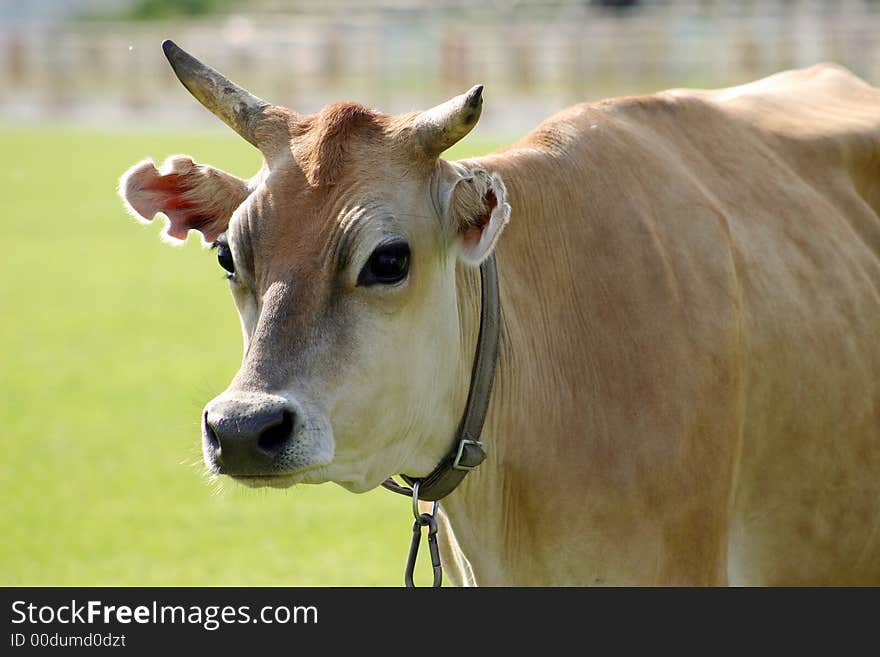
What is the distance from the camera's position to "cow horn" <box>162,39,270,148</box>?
14.5ft

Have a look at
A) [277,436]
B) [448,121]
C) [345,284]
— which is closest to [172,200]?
[345,284]

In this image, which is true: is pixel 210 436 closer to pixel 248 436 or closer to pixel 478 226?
pixel 248 436

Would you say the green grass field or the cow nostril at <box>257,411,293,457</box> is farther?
the green grass field

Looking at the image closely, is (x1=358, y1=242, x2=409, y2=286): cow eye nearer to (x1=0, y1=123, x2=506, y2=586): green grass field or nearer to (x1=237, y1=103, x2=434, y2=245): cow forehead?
(x1=237, y1=103, x2=434, y2=245): cow forehead

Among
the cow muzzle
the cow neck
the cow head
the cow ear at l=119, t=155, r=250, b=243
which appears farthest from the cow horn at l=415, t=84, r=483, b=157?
the cow muzzle

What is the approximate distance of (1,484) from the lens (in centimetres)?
998

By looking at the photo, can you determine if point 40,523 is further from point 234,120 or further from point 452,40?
point 452,40

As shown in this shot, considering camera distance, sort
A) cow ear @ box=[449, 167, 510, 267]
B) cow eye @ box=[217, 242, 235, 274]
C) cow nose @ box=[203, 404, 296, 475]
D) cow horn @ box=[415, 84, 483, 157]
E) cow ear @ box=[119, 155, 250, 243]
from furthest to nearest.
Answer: cow ear @ box=[119, 155, 250, 243] → cow eye @ box=[217, 242, 235, 274] → cow ear @ box=[449, 167, 510, 267] → cow horn @ box=[415, 84, 483, 157] → cow nose @ box=[203, 404, 296, 475]

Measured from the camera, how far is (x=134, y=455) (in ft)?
35.6

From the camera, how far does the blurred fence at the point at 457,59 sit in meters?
36.9

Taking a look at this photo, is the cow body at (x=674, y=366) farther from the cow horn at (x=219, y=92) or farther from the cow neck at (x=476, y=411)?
the cow horn at (x=219, y=92)

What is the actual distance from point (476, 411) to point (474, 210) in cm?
67

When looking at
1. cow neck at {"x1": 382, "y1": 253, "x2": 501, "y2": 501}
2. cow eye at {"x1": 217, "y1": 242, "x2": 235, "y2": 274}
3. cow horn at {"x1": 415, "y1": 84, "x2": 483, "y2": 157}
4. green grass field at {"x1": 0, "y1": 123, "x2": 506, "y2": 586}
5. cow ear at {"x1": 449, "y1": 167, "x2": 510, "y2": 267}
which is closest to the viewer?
cow horn at {"x1": 415, "y1": 84, "x2": 483, "y2": 157}

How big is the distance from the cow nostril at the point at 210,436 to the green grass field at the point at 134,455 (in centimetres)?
41
